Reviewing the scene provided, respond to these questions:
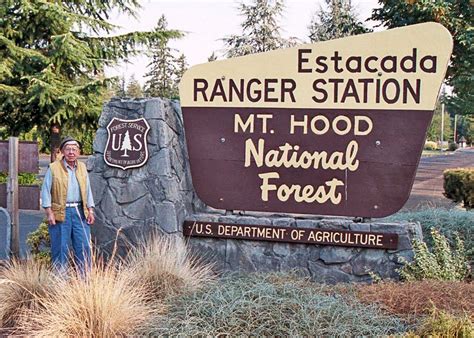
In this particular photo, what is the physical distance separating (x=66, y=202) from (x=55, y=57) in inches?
345

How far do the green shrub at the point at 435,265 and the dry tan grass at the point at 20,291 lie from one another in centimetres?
336

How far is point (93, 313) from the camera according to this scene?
411 cm

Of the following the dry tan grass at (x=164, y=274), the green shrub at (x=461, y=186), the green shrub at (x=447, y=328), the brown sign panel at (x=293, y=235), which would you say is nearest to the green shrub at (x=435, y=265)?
the brown sign panel at (x=293, y=235)

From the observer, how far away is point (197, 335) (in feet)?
12.5

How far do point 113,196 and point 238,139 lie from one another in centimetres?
159

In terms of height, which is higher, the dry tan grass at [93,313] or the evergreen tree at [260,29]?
the evergreen tree at [260,29]

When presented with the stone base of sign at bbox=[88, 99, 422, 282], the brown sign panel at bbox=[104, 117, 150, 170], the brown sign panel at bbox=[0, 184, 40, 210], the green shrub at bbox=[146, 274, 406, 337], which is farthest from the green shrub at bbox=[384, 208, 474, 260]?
the brown sign panel at bbox=[0, 184, 40, 210]

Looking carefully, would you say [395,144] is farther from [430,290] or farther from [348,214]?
[430,290]

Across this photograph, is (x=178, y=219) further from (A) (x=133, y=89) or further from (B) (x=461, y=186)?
(A) (x=133, y=89)

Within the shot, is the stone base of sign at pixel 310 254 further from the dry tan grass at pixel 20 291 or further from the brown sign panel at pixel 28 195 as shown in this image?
the brown sign panel at pixel 28 195

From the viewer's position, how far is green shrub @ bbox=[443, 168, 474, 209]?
537 inches

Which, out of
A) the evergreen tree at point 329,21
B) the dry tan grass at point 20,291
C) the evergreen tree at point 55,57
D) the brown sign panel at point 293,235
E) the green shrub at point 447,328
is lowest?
the dry tan grass at point 20,291

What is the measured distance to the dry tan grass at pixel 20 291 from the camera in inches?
185

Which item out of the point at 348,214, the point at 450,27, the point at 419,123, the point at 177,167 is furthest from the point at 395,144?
the point at 450,27
